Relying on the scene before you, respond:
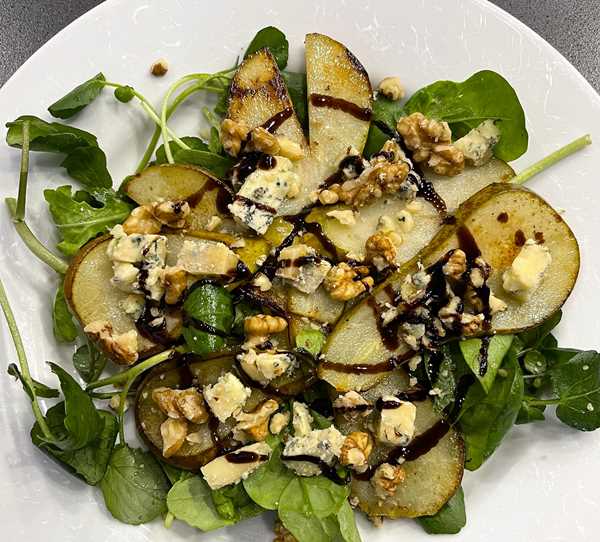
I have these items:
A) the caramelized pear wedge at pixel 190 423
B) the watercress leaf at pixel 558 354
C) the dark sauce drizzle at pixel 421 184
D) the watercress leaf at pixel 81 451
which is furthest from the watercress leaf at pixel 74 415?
the watercress leaf at pixel 558 354

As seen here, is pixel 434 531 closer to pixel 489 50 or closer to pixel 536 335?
pixel 536 335

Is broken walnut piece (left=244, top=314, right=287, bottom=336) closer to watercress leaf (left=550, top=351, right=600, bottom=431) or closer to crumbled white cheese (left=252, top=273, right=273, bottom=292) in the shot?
crumbled white cheese (left=252, top=273, right=273, bottom=292)

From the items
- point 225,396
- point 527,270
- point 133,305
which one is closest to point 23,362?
point 133,305

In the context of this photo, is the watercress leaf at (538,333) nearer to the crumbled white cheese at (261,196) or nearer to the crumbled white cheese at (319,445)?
the crumbled white cheese at (319,445)

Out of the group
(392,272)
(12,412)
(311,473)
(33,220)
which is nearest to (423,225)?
(392,272)

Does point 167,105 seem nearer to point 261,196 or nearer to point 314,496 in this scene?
point 261,196

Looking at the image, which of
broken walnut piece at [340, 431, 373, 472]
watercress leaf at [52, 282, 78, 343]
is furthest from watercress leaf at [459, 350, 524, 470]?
watercress leaf at [52, 282, 78, 343]
